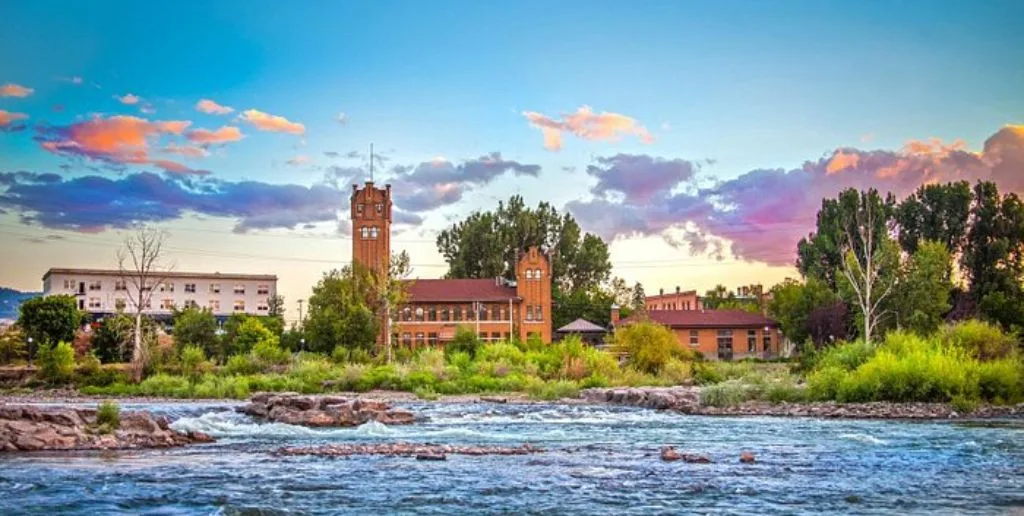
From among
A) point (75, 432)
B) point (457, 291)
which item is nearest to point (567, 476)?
point (75, 432)

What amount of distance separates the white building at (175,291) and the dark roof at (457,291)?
22934 mm

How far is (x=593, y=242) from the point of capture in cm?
10194

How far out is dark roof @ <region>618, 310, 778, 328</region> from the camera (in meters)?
84.2

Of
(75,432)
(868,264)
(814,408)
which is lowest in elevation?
(814,408)

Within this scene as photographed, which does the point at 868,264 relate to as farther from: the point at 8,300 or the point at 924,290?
the point at 8,300

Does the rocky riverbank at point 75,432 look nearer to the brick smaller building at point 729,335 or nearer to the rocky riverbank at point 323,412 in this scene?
the rocky riverbank at point 323,412

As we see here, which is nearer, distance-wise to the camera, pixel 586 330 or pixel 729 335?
pixel 586 330

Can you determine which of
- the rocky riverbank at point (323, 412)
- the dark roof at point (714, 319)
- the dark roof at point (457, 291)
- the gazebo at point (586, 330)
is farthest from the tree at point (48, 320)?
the dark roof at point (714, 319)

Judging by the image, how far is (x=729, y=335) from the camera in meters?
84.7

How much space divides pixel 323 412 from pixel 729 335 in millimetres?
59210

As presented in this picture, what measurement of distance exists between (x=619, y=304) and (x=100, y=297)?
179ft

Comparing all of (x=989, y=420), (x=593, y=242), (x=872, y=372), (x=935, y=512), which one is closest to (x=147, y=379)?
(x=872, y=372)

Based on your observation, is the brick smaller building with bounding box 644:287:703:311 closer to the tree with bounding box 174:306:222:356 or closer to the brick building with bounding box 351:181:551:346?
the brick building with bounding box 351:181:551:346

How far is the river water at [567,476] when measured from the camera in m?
14.6
